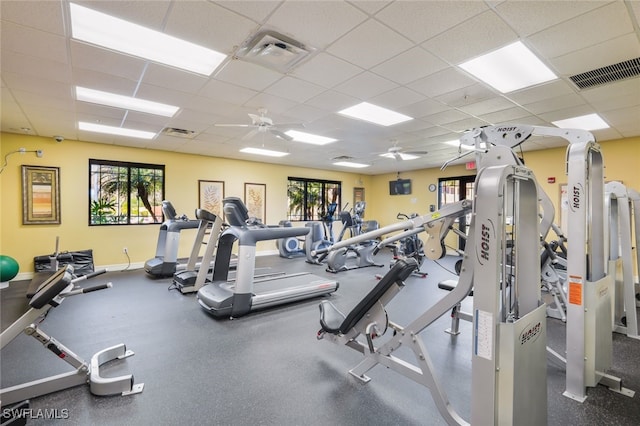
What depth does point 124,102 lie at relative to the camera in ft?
12.8

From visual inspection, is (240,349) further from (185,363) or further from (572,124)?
(572,124)

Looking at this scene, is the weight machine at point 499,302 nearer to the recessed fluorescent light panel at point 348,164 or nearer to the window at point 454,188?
the recessed fluorescent light panel at point 348,164

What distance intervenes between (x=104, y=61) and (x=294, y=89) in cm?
189

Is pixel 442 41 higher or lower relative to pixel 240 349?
higher

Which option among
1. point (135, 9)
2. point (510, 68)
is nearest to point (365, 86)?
point (510, 68)

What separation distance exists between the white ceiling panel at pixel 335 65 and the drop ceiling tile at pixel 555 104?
3 centimetres

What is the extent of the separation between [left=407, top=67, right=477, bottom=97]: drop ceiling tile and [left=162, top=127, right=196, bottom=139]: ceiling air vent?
3.97 m

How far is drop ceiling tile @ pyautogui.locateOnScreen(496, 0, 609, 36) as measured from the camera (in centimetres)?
200

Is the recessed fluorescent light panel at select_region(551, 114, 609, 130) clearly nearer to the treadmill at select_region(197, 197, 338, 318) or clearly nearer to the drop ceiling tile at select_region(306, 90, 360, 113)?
the drop ceiling tile at select_region(306, 90, 360, 113)

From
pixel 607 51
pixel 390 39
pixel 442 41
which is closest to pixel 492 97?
pixel 607 51

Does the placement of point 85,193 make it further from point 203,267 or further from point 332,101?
point 332,101

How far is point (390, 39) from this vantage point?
Answer: 2.43 m

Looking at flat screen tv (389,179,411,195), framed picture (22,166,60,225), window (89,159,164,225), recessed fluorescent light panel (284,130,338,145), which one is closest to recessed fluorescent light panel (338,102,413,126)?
recessed fluorescent light panel (284,130,338,145)

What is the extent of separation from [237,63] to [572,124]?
16.9 feet
